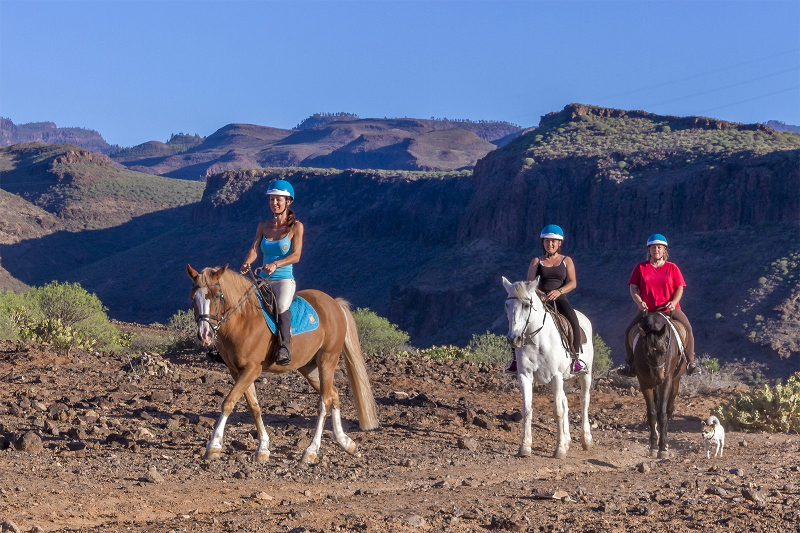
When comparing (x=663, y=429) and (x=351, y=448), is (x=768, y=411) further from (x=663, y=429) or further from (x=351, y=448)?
(x=351, y=448)

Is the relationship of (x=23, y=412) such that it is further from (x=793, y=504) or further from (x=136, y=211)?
(x=136, y=211)

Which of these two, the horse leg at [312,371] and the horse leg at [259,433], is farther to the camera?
the horse leg at [312,371]

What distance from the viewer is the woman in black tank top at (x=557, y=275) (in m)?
9.62

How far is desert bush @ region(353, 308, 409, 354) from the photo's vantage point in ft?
72.1

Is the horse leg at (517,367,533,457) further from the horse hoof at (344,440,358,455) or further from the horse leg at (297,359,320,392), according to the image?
the horse leg at (297,359,320,392)

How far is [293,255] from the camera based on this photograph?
827 centimetres

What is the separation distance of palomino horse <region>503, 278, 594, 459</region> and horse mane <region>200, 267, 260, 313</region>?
276 cm

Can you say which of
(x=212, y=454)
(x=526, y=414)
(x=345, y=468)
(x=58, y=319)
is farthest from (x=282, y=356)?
(x=58, y=319)

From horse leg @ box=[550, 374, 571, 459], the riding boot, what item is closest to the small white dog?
horse leg @ box=[550, 374, 571, 459]

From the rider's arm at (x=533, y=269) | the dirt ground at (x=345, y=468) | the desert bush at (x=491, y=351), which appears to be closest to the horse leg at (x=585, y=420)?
the dirt ground at (x=345, y=468)

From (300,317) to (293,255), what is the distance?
65 centimetres

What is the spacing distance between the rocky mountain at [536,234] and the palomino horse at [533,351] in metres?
32.3

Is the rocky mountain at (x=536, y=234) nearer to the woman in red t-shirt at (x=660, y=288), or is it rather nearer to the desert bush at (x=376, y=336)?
the desert bush at (x=376, y=336)

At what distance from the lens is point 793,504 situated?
20.6 feet
